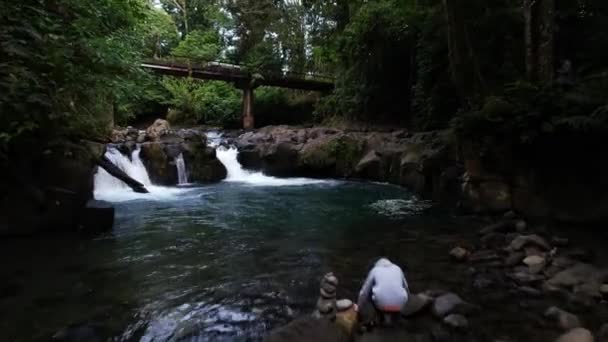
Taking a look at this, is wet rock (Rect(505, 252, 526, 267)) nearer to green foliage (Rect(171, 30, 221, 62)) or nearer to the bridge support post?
the bridge support post

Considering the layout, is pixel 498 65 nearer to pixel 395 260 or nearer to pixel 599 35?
pixel 599 35

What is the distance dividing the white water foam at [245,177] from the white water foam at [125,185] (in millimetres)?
3166

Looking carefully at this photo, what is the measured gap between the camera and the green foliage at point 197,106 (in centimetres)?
2752

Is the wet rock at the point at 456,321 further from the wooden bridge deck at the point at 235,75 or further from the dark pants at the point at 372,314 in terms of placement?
the wooden bridge deck at the point at 235,75

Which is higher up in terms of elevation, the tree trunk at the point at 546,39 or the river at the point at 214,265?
the tree trunk at the point at 546,39

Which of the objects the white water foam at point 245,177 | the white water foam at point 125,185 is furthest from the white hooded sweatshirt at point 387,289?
the white water foam at point 245,177

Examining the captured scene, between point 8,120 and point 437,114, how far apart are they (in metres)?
11.9

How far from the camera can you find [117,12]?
8.76 m

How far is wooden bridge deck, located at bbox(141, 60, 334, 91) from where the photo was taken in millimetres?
21422

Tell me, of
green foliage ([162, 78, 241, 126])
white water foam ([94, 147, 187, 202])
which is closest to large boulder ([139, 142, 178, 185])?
white water foam ([94, 147, 187, 202])

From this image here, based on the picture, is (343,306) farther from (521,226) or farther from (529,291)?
(521,226)

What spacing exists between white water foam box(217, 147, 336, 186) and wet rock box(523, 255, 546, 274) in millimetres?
9388

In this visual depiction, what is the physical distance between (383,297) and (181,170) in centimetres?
1204

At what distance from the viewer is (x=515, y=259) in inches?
209
